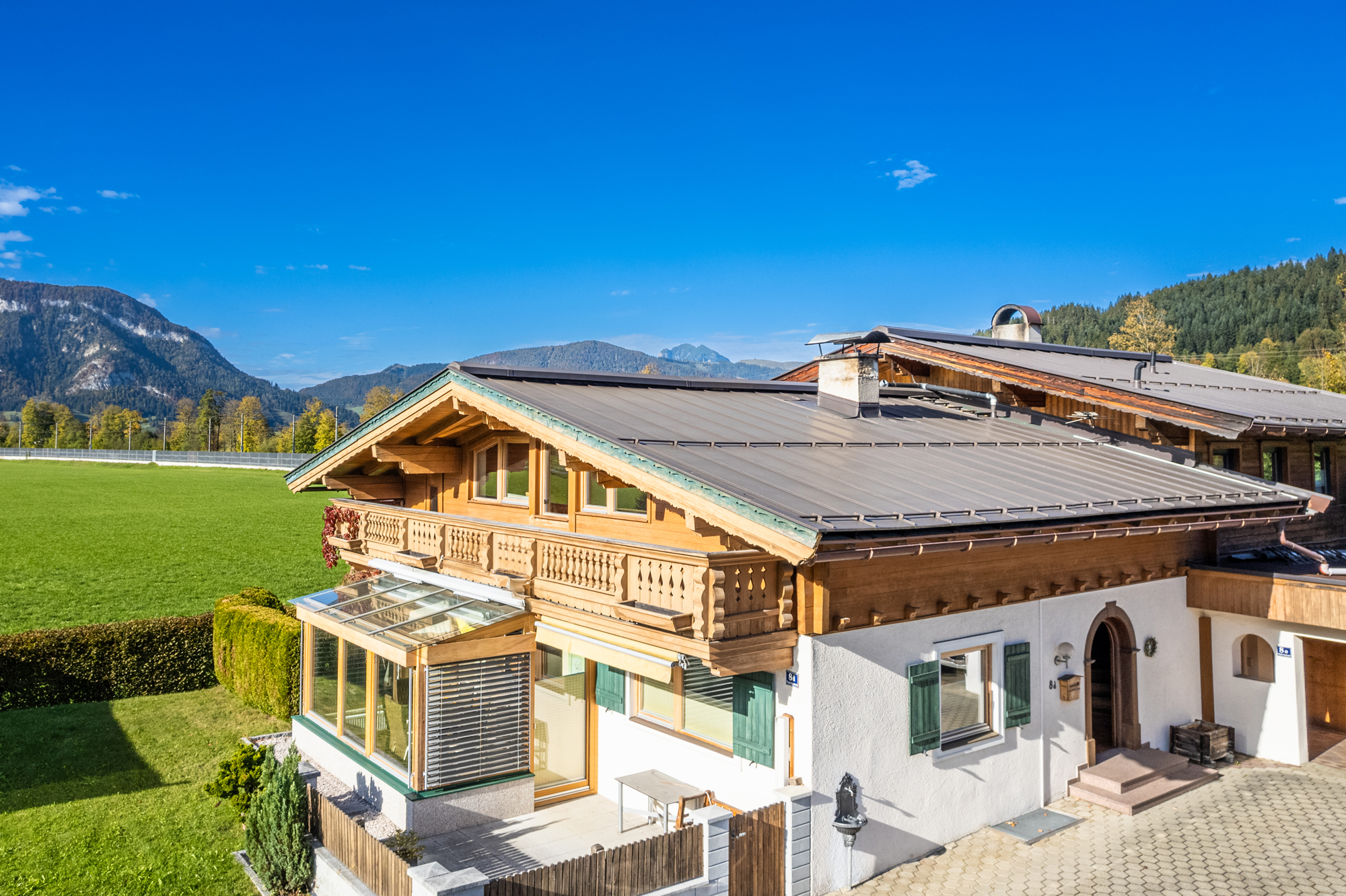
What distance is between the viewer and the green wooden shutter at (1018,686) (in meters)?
11.5

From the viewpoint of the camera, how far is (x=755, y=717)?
1016 centimetres

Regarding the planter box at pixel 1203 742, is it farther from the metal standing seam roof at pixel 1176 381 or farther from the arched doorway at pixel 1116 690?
the metal standing seam roof at pixel 1176 381

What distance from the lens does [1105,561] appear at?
12820 millimetres

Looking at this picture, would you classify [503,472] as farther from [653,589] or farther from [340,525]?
[653,589]

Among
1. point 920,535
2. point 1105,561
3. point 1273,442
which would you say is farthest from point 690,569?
point 1273,442

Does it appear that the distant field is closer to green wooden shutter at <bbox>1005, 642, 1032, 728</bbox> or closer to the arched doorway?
green wooden shutter at <bbox>1005, 642, 1032, 728</bbox>

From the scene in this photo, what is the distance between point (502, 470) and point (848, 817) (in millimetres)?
8297

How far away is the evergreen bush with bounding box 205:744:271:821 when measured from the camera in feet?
40.5

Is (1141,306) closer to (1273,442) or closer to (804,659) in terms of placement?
(1273,442)

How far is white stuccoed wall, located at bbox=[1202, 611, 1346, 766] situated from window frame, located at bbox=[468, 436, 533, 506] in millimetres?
11194

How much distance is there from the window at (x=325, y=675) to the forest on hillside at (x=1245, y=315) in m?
106

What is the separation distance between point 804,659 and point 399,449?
8943mm

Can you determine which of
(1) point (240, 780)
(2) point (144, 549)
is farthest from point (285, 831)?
(2) point (144, 549)

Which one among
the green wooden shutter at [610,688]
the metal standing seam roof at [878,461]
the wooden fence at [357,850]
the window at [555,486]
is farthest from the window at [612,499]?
the wooden fence at [357,850]
